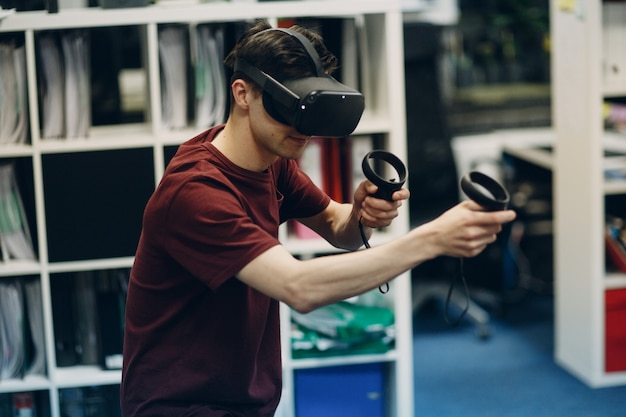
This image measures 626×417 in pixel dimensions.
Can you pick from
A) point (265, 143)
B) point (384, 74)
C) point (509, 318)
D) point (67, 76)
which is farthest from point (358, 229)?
point (509, 318)

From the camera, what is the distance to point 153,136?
2.96 metres

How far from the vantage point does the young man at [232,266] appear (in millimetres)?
1725

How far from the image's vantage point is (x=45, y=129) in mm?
2982

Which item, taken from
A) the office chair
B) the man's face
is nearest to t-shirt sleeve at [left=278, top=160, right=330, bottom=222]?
the man's face

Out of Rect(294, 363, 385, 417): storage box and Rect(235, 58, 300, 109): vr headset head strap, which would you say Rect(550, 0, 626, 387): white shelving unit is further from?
Rect(235, 58, 300, 109): vr headset head strap

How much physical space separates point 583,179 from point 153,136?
1726 millimetres

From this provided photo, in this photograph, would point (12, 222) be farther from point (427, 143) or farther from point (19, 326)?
point (427, 143)

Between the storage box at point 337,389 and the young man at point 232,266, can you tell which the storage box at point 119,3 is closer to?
the young man at point 232,266

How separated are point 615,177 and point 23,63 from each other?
223 cm

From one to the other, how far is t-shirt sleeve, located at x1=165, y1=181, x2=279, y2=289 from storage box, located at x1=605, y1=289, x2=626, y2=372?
240cm

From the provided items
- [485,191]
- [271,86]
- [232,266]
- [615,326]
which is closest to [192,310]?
[232,266]

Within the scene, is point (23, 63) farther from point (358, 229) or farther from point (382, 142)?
point (358, 229)

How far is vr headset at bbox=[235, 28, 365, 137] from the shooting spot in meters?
1.78

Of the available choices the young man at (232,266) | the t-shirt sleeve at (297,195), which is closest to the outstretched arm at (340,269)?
the young man at (232,266)
